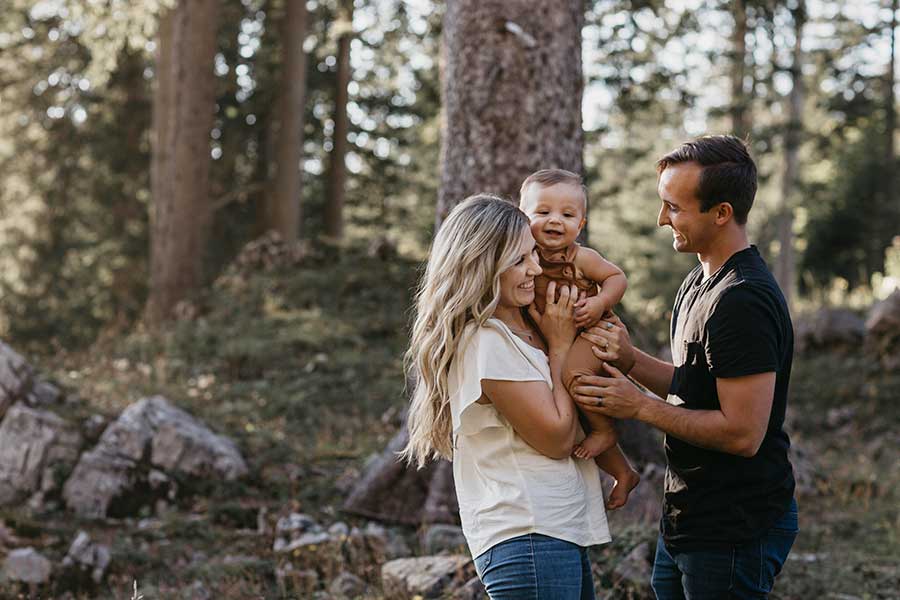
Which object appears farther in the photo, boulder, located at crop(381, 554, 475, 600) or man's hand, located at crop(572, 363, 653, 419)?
boulder, located at crop(381, 554, 475, 600)

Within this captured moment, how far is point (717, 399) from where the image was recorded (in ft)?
9.72

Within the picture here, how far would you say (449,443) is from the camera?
10.4 ft

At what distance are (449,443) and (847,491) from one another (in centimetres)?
594

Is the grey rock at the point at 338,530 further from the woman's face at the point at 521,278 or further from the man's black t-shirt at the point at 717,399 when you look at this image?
the woman's face at the point at 521,278

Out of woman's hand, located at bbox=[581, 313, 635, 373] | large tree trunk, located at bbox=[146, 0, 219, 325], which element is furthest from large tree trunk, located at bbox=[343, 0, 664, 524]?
large tree trunk, located at bbox=[146, 0, 219, 325]

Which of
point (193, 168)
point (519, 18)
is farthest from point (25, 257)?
point (519, 18)

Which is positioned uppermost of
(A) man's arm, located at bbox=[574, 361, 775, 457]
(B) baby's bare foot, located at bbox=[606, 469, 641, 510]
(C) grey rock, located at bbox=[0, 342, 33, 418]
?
(A) man's arm, located at bbox=[574, 361, 775, 457]

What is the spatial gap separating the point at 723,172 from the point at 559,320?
27.5 inches

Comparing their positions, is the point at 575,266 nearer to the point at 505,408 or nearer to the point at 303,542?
the point at 505,408

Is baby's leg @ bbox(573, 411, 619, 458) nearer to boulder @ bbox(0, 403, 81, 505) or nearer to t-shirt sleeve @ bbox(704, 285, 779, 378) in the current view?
t-shirt sleeve @ bbox(704, 285, 779, 378)

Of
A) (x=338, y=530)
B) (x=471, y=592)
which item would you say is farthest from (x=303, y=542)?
(x=471, y=592)

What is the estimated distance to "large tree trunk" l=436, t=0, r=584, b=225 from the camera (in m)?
6.28

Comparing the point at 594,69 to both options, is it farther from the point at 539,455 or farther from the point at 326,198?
the point at 539,455

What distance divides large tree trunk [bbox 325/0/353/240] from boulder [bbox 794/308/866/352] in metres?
9.55
